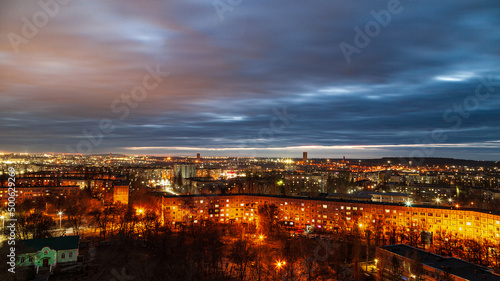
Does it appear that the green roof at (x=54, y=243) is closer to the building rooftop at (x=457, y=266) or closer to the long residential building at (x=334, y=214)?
the long residential building at (x=334, y=214)

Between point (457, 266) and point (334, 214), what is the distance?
13.0 metres

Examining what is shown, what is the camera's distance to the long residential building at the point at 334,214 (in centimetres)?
2216

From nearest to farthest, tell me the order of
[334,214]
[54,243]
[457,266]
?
[457,266] < [54,243] < [334,214]

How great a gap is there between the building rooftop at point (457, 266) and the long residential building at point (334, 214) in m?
7.79

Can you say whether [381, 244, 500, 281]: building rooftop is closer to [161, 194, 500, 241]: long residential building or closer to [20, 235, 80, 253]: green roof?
[161, 194, 500, 241]: long residential building

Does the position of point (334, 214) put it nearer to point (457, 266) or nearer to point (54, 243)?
point (457, 266)

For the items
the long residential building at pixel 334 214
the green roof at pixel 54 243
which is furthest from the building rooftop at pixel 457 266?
the green roof at pixel 54 243

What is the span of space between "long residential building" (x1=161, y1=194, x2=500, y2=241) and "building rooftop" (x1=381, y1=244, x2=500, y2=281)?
307 inches

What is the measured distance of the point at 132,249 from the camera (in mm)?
18172

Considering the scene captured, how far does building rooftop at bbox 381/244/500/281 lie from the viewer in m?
12.5

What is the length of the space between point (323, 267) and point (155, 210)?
1645 cm

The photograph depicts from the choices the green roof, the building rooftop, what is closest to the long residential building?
the building rooftop

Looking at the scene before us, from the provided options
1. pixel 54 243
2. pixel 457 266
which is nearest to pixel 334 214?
pixel 457 266

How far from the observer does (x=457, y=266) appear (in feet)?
44.6
